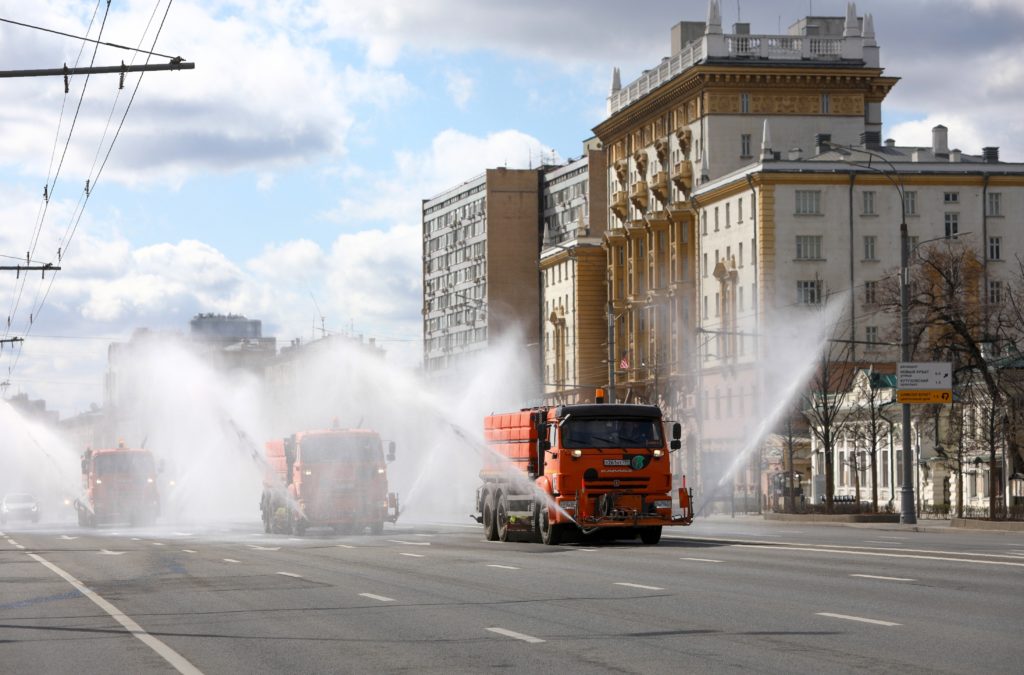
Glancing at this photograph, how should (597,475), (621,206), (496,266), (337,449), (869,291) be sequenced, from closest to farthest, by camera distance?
(597,475) → (337,449) → (869,291) → (621,206) → (496,266)

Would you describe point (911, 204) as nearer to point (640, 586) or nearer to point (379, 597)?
point (640, 586)

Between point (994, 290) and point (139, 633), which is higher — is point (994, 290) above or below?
above

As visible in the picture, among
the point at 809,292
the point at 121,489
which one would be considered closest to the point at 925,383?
the point at 121,489

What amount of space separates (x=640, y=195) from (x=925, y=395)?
2456 inches

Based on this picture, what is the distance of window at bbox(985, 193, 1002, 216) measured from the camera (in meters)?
96.1

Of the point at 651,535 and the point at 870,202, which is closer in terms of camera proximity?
the point at 651,535

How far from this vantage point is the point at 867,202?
315 feet

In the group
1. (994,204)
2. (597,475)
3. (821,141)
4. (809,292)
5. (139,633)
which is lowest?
(139,633)

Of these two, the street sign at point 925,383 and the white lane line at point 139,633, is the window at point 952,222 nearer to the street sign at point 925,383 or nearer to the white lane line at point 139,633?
the street sign at point 925,383

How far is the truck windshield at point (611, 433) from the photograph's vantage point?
114ft

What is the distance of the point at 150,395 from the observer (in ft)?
421

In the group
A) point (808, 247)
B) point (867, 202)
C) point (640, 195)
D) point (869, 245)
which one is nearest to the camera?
point (808, 247)

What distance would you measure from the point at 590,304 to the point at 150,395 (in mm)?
32953

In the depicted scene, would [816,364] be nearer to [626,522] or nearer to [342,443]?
[342,443]
